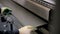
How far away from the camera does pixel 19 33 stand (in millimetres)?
800

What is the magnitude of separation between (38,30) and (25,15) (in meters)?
0.20

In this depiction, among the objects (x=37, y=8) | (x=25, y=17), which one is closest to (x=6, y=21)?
(x=25, y=17)

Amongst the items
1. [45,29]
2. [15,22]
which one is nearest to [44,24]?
[45,29]

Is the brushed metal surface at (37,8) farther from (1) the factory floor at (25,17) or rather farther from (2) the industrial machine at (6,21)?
(2) the industrial machine at (6,21)

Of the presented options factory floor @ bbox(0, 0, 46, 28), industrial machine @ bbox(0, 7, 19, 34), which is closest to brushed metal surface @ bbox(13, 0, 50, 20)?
factory floor @ bbox(0, 0, 46, 28)

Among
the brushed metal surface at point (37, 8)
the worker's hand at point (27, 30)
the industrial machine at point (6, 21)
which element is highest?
the brushed metal surface at point (37, 8)

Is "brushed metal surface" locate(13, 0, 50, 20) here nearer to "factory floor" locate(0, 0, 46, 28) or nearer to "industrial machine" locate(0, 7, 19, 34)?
"factory floor" locate(0, 0, 46, 28)

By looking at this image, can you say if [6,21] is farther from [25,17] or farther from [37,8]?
[37,8]

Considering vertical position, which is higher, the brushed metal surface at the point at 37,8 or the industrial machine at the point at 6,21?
the brushed metal surface at the point at 37,8

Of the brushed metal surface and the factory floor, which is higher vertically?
the brushed metal surface

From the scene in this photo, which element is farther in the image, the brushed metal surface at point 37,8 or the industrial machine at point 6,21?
the industrial machine at point 6,21

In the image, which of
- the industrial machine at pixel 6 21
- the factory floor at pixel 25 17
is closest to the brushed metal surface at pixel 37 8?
the factory floor at pixel 25 17

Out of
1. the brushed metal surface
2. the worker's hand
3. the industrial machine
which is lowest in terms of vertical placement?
the worker's hand

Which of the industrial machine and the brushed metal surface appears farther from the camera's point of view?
the industrial machine
